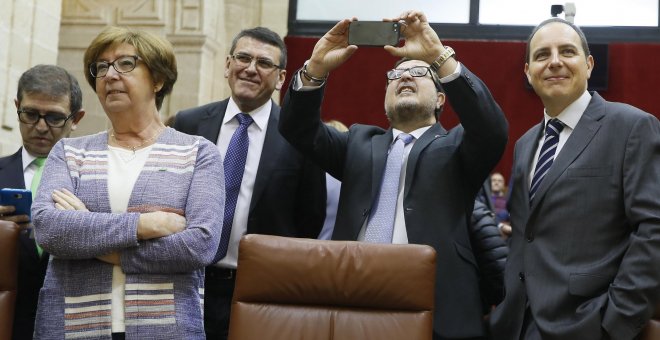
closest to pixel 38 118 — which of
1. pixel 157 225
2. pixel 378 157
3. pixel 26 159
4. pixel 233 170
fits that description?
pixel 26 159

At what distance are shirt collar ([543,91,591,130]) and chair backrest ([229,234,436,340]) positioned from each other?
1.85 feet

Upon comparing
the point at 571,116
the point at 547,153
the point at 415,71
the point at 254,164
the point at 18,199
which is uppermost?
the point at 415,71

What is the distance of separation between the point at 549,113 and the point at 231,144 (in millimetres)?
1062

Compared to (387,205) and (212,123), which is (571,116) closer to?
(387,205)

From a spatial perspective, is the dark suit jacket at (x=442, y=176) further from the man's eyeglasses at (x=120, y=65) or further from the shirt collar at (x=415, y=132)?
the man's eyeglasses at (x=120, y=65)

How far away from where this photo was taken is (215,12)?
21.4 ft

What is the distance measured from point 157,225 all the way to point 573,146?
116 cm

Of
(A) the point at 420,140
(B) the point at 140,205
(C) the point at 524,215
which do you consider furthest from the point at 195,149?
(C) the point at 524,215

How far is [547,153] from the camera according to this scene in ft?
7.84

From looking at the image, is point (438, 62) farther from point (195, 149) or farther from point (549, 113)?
point (195, 149)

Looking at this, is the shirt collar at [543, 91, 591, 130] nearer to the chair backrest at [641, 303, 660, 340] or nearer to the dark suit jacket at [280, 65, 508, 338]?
the dark suit jacket at [280, 65, 508, 338]

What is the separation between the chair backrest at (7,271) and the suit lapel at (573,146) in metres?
1.48

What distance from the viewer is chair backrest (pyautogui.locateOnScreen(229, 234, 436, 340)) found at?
222 cm

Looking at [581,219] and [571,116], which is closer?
[581,219]
